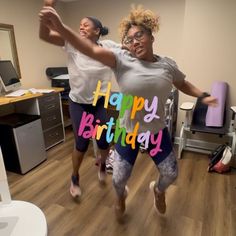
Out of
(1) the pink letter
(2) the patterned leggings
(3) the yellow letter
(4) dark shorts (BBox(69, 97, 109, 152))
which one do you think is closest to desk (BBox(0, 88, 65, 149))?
(4) dark shorts (BBox(69, 97, 109, 152))

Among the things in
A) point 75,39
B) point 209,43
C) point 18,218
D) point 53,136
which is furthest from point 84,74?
point 209,43

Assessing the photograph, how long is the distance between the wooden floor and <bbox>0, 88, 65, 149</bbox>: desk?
0.48 m

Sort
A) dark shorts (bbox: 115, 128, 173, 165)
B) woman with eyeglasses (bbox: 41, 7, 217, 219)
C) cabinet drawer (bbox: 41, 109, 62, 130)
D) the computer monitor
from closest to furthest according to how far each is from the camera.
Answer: woman with eyeglasses (bbox: 41, 7, 217, 219) → dark shorts (bbox: 115, 128, 173, 165) → the computer monitor → cabinet drawer (bbox: 41, 109, 62, 130)

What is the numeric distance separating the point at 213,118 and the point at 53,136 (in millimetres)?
2034

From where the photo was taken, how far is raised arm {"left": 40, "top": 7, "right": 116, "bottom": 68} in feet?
2.72

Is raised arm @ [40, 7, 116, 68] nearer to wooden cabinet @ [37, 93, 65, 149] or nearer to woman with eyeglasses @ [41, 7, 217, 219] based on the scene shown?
woman with eyeglasses @ [41, 7, 217, 219]

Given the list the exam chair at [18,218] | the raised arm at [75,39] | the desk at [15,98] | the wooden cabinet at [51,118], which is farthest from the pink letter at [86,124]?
the wooden cabinet at [51,118]

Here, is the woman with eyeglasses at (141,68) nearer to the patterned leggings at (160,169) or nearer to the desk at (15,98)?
the patterned leggings at (160,169)

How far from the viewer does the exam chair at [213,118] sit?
2.33 m

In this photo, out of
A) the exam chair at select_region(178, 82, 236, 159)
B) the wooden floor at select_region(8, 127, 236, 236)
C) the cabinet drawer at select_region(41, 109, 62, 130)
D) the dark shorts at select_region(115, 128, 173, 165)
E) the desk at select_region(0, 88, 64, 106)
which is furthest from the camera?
the cabinet drawer at select_region(41, 109, 62, 130)

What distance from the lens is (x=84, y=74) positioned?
63.9 inches

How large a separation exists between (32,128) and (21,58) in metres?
1.23

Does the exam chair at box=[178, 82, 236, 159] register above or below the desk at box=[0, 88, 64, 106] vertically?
below

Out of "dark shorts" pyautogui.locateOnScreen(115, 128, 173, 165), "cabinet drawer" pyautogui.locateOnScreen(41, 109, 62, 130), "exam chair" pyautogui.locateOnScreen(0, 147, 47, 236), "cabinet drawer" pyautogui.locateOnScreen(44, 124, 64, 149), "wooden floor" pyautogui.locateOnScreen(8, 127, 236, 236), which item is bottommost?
"wooden floor" pyautogui.locateOnScreen(8, 127, 236, 236)
